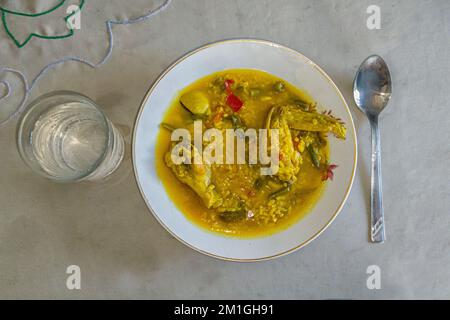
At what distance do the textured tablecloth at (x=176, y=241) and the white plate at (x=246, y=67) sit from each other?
16 centimetres

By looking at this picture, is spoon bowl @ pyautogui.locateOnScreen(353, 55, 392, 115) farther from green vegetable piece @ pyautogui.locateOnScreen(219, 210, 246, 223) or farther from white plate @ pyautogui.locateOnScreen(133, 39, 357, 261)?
green vegetable piece @ pyautogui.locateOnScreen(219, 210, 246, 223)

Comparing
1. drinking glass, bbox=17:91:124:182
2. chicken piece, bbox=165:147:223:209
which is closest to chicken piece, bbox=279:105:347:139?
chicken piece, bbox=165:147:223:209

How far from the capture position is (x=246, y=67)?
162 cm

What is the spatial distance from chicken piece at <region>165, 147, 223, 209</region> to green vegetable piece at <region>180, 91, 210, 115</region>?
0.18 m

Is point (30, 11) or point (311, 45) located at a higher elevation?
point (30, 11)

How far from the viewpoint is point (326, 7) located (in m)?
1.77

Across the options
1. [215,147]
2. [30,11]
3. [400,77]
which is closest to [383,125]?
[400,77]

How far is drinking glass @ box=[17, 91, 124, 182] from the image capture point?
1.45 m

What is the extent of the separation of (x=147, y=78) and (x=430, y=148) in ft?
3.88

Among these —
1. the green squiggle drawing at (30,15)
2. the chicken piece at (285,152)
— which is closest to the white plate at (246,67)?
the chicken piece at (285,152)

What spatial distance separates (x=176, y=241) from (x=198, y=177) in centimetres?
31

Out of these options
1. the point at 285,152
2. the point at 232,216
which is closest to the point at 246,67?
the point at 285,152
